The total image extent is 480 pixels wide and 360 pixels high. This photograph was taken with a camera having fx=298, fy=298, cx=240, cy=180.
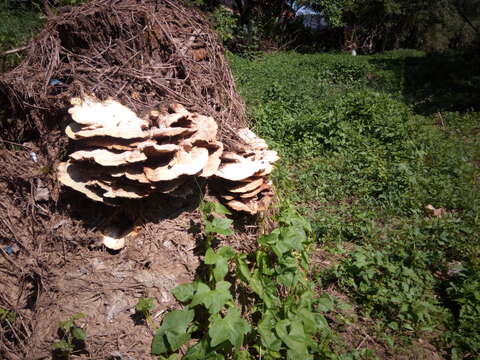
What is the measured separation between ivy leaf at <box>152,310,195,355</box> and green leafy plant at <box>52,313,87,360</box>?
48 centimetres

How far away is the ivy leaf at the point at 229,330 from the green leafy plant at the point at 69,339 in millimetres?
847

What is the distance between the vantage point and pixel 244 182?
2.51 metres

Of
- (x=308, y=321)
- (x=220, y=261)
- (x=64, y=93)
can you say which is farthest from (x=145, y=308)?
(x=64, y=93)

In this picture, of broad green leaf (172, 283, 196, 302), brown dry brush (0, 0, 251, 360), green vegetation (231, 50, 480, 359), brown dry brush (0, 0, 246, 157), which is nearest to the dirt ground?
brown dry brush (0, 0, 251, 360)

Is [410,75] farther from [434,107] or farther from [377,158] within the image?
[377,158]

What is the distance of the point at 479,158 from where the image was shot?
17.1ft

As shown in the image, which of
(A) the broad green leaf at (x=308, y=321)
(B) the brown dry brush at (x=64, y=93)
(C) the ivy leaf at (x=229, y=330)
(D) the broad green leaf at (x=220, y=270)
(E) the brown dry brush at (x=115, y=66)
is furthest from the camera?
(E) the brown dry brush at (x=115, y=66)

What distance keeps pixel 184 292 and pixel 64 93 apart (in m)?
1.94

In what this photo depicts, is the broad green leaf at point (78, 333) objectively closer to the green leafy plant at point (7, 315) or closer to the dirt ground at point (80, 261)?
the dirt ground at point (80, 261)

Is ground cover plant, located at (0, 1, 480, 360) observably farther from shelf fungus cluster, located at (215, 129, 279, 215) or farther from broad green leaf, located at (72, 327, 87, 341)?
shelf fungus cluster, located at (215, 129, 279, 215)

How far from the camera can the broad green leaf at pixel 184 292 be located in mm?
1809

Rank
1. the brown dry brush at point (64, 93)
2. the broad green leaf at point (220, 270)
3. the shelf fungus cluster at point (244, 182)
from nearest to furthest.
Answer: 1. the broad green leaf at point (220, 270)
2. the brown dry brush at point (64, 93)
3. the shelf fungus cluster at point (244, 182)

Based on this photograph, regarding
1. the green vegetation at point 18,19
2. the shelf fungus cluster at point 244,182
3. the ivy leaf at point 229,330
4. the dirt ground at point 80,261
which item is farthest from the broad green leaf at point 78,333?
the green vegetation at point 18,19

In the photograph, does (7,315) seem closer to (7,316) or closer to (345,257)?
(7,316)
